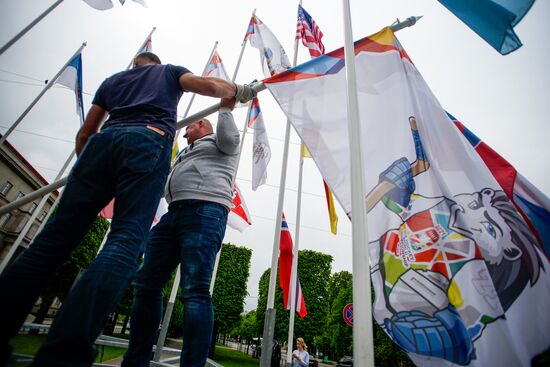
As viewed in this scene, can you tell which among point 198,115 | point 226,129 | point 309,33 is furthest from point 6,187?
point 226,129

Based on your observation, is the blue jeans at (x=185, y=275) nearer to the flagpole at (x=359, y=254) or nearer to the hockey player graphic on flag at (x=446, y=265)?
the flagpole at (x=359, y=254)

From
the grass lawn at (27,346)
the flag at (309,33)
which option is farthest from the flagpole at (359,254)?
the flag at (309,33)

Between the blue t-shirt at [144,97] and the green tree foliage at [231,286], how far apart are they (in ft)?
80.9

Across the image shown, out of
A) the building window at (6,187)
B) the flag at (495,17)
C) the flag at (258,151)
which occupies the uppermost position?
the building window at (6,187)

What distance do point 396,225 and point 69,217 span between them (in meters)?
2.01

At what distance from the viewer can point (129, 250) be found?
1.17 metres

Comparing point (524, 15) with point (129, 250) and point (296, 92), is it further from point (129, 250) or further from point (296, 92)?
point (129, 250)

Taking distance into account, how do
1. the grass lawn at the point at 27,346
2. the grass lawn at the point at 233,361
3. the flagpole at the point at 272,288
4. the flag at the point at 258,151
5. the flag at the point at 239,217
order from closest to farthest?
the grass lawn at the point at 27,346
the flagpole at the point at 272,288
the flag at the point at 258,151
the flag at the point at 239,217
the grass lawn at the point at 233,361

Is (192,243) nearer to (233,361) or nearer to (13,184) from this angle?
(233,361)

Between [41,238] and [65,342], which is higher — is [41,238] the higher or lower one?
the higher one

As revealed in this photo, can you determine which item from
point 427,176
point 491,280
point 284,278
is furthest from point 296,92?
point 284,278

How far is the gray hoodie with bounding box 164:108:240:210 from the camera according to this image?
194 cm

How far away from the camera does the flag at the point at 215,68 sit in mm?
7570

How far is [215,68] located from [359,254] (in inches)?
298
